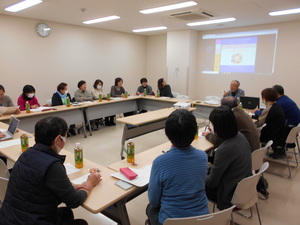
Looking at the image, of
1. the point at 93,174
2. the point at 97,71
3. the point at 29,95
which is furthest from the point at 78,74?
the point at 93,174

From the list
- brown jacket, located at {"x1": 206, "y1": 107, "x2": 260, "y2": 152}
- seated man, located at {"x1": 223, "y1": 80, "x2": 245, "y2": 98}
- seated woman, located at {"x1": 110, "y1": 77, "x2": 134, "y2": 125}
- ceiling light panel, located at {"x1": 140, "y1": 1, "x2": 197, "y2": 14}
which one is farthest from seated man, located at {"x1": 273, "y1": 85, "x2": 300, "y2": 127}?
seated woman, located at {"x1": 110, "y1": 77, "x2": 134, "y2": 125}

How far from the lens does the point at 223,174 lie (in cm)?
173

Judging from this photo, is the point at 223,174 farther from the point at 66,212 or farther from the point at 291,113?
the point at 291,113

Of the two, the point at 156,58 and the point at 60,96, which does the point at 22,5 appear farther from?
the point at 156,58

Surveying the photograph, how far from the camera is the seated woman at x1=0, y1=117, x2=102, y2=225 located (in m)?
1.19

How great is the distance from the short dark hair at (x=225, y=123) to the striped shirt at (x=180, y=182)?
0.56 metres

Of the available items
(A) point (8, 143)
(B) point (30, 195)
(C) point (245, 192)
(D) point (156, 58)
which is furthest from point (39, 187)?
(D) point (156, 58)

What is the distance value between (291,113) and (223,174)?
8.43 ft

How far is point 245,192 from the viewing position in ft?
5.49

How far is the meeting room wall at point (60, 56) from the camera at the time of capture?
532 cm

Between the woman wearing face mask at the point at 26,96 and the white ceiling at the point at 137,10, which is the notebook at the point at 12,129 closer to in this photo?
the woman wearing face mask at the point at 26,96

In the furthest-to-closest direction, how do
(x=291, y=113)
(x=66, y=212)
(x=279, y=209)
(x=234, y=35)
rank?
(x=234, y=35) < (x=291, y=113) < (x=279, y=209) < (x=66, y=212)

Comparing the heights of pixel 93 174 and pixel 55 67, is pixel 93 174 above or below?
below


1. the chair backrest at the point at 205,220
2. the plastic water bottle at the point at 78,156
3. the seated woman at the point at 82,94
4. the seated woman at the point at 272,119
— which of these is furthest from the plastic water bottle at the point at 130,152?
the seated woman at the point at 82,94
